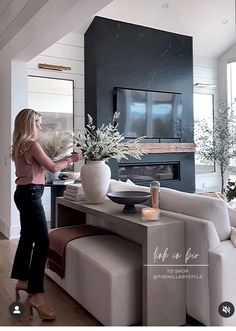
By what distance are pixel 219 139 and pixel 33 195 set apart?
5778mm

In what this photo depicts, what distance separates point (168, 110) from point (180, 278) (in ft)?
15.1

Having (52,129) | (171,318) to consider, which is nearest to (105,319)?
(171,318)

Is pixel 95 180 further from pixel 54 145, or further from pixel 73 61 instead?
pixel 73 61

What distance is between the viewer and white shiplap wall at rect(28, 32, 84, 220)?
17.9 ft

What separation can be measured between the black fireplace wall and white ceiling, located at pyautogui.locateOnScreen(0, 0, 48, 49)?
160cm

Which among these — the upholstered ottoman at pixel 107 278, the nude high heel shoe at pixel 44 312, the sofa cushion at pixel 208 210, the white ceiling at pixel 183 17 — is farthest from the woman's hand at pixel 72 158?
the white ceiling at pixel 183 17

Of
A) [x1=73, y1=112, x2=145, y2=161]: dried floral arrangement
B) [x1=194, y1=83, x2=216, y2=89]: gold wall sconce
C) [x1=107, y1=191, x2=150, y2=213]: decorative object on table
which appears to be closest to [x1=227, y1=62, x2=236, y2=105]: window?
[x1=194, y1=83, x2=216, y2=89]: gold wall sconce

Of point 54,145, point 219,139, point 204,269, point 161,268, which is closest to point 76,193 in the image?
point 161,268

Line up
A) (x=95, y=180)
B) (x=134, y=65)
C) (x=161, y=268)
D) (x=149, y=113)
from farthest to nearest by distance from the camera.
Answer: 1. (x=149, y=113)
2. (x=134, y=65)
3. (x=95, y=180)
4. (x=161, y=268)

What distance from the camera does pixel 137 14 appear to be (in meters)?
A: 5.61

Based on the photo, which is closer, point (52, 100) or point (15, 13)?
point (15, 13)

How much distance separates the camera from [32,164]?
86.7 inches

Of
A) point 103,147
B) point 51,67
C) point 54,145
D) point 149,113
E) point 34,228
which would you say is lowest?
point 34,228

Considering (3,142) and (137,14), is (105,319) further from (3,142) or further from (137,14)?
(137,14)
